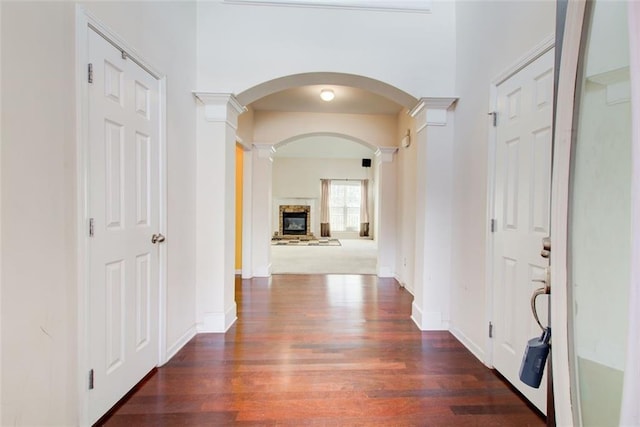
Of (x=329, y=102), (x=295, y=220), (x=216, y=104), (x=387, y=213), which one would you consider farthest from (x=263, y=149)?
(x=295, y=220)

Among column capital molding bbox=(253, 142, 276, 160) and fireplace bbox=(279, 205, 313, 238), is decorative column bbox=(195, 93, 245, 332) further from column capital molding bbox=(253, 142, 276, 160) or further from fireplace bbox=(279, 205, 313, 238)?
fireplace bbox=(279, 205, 313, 238)

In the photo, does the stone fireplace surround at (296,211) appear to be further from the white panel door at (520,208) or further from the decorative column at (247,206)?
the white panel door at (520,208)

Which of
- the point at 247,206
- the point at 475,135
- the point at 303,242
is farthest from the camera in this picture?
the point at 303,242

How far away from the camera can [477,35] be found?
235cm

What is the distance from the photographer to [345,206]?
11.1m

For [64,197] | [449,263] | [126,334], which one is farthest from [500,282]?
[64,197]

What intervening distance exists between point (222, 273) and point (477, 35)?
2.83m

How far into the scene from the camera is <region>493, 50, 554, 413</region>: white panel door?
1.67m

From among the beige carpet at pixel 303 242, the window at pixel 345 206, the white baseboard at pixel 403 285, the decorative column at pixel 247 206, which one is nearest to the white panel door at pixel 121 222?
the decorative column at pixel 247 206

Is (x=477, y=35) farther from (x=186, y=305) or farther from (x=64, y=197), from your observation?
(x=186, y=305)

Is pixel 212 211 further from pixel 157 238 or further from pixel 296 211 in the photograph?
pixel 296 211

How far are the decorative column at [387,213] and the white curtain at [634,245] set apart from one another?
427 cm

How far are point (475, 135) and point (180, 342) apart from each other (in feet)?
9.23

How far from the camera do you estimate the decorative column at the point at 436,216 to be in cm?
273
